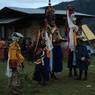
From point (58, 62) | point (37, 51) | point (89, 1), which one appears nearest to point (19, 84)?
point (37, 51)

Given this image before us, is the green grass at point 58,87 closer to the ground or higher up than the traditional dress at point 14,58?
closer to the ground

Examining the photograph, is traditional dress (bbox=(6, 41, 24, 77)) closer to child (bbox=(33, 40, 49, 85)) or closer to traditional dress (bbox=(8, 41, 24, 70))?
traditional dress (bbox=(8, 41, 24, 70))

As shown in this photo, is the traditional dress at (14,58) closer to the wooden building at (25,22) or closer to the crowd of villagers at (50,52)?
the crowd of villagers at (50,52)

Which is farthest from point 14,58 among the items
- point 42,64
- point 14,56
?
point 42,64

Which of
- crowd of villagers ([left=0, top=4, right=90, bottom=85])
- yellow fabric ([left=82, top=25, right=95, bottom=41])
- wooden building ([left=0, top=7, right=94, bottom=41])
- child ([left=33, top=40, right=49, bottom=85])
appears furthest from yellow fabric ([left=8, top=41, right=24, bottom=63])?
wooden building ([left=0, top=7, right=94, bottom=41])

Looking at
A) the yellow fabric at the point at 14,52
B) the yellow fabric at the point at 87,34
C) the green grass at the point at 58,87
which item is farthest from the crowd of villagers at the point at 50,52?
the yellow fabric at the point at 87,34

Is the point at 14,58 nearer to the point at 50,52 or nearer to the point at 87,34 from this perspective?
the point at 50,52

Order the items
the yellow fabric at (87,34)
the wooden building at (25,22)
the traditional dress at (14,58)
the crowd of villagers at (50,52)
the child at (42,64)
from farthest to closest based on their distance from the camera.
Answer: the wooden building at (25,22), the yellow fabric at (87,34), the child at (42,64), the crowd of villagers at (50,52), the traditional dress at (14,58)

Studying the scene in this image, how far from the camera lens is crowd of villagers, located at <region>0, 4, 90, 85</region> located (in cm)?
1106

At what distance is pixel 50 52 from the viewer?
40.8 ft

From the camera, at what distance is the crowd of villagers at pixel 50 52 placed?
36.3 ft

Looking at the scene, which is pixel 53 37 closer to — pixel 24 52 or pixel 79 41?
pixel 79 41

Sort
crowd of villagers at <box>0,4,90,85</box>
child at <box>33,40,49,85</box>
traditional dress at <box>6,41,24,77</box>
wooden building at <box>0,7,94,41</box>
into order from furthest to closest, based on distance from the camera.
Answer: wooden building at <box>0,7,94,41</box> < child at <box>33,40,49,85</box> < crowd of villagers at <box>0,4,90,85</box> < traditional dress at <box>6,41,24,77</box>

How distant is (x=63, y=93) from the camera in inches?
432
